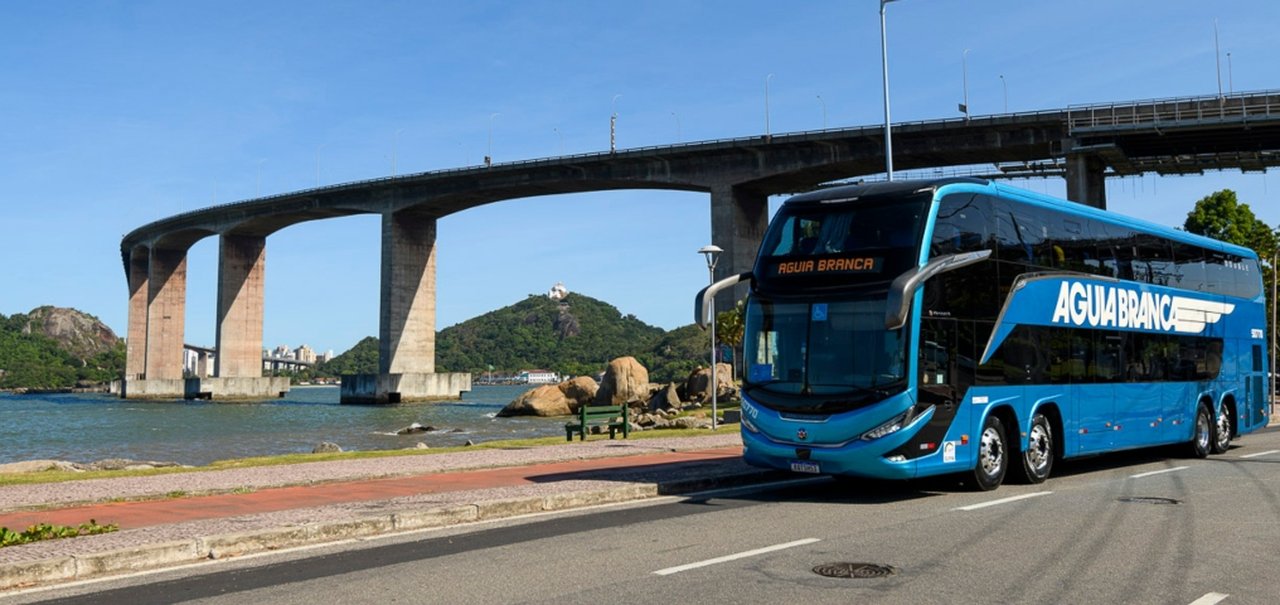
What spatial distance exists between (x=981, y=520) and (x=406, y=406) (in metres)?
80.6

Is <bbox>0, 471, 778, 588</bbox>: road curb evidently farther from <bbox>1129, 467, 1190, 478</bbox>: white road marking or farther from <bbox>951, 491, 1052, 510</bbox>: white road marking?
<bbox>1129, 467, 1190, 478</bbox>: white road marking

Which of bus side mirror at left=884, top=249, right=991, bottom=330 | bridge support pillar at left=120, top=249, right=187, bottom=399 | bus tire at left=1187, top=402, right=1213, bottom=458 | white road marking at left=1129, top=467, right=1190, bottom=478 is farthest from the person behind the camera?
bridge support pillar at left=120, top=249, right=187, bottom=399

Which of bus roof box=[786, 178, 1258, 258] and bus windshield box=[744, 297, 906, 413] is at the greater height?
bus roof box=[786, 178, 1258, 258]

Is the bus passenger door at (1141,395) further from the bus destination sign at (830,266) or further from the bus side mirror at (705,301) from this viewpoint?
the bus side mirror at (705,301)

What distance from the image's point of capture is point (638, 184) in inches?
3103

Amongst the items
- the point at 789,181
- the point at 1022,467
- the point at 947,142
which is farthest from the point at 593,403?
the point at 1022,467

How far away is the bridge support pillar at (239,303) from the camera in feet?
350

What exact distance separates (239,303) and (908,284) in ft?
345

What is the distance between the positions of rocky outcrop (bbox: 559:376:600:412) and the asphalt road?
2402 inches

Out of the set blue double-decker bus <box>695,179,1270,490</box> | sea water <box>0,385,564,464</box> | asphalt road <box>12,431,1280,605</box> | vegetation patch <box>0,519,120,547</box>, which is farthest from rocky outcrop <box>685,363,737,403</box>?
vegetation patch <box>0,519,120,547</box>

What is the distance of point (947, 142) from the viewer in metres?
64.7

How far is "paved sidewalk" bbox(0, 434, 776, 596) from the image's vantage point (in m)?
8.93

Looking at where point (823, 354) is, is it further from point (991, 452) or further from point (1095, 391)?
point (1095, 391)

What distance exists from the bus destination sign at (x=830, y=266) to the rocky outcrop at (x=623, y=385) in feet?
188
